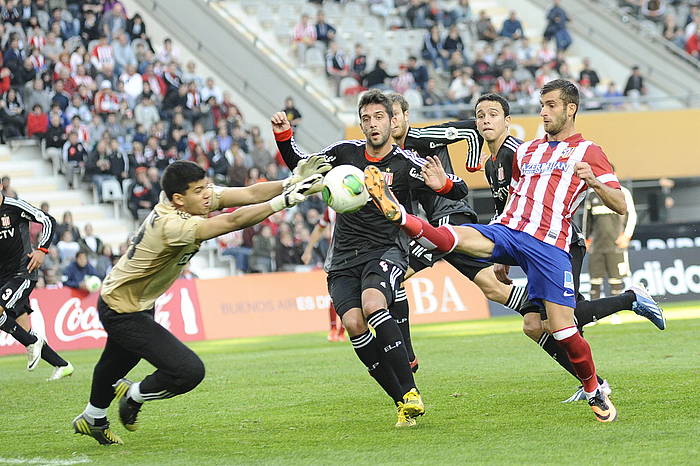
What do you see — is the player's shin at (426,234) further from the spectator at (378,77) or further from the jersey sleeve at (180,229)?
the spectator at (378,77)

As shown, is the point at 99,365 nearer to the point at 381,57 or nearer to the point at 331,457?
the point at 331,457

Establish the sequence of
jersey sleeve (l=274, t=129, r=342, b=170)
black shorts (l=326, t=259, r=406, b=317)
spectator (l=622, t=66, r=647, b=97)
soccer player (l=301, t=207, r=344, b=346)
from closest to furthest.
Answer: black shorts (l=326, t=259, r=406, b=317) → jersey sleeve (l=274, t=129, r=342, b=170) → soccer player (l=301, t=207, r=344, b=346) → spectator (l=622, t=66, r=647, b=97)

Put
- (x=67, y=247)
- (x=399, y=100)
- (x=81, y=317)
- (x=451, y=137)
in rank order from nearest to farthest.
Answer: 1. (x=399, y=100)
2. (x=451, y=137)
3. (x=81, y=317)
4. (x=67, y=247)

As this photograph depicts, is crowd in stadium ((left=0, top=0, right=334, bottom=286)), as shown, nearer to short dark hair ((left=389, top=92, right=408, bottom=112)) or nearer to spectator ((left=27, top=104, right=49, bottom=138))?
spectator ((left=27, top=104, right=49, bottom=138))

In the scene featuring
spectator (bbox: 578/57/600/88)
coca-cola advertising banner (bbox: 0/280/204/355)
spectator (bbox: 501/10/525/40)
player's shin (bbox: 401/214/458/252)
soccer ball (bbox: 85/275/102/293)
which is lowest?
coca-cola advertising banner (bbox: 0/280/204/355)

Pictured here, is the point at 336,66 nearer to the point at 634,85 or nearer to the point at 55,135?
the point at 634,85

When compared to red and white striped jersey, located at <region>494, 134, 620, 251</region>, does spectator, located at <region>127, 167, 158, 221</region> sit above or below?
below

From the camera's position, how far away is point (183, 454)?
7.82 meters

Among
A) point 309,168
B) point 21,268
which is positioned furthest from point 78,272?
point 309,168

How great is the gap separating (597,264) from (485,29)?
14.0m

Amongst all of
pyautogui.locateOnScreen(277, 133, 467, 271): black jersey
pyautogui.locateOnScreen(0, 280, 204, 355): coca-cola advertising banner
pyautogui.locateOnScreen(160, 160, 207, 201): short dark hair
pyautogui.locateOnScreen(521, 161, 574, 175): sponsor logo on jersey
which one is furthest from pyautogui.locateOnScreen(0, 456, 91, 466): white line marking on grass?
pyautogui.locateOnScreen(0, 280, 204, 355): coca-cola advertising banner

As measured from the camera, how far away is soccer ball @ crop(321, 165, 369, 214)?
25.3 feet

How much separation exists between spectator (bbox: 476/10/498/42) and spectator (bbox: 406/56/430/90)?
114 inches

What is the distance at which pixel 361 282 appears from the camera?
918 cm
